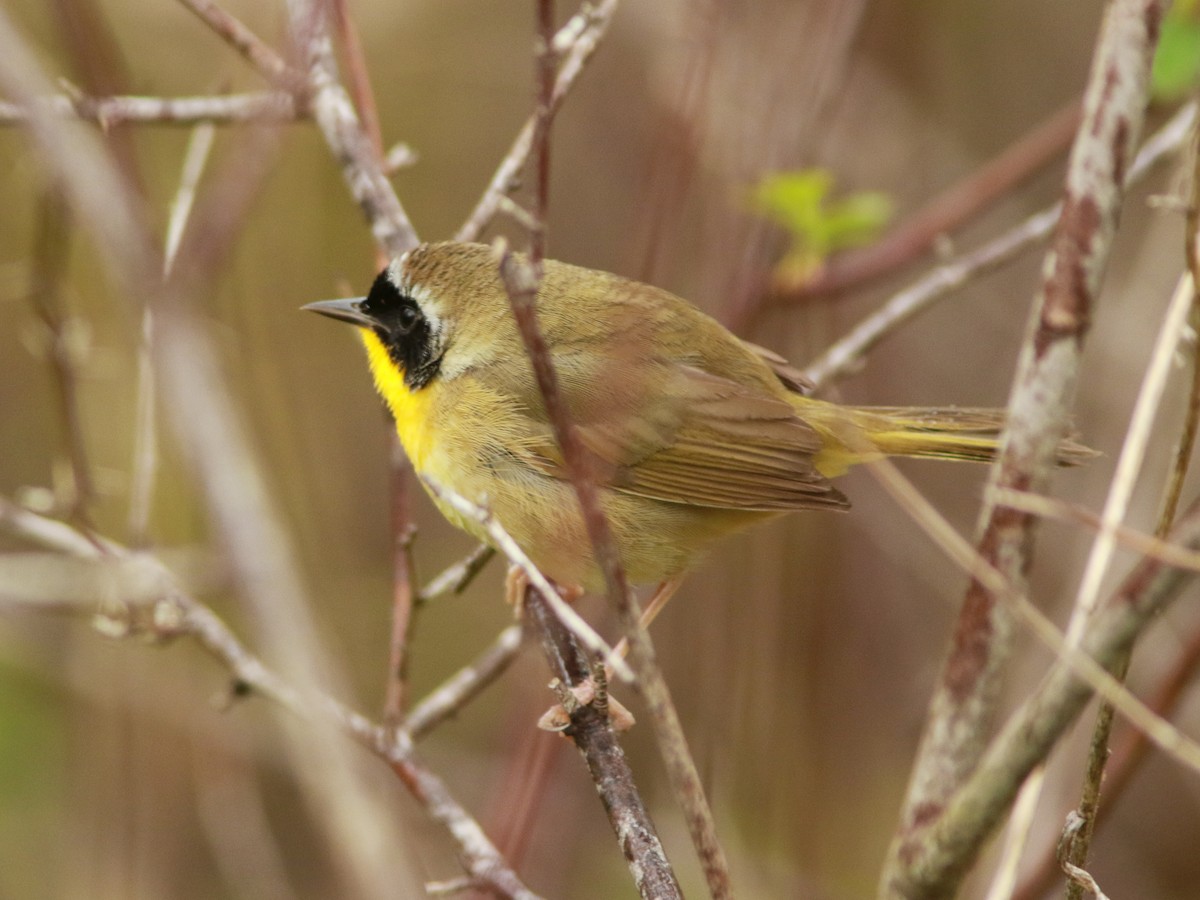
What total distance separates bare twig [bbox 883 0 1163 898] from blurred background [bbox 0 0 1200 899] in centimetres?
116

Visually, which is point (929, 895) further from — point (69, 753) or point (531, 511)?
point (69, 753)

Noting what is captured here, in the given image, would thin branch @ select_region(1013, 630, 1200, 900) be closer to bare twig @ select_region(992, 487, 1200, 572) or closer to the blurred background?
the blurred background

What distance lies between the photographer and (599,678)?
1.77 metres

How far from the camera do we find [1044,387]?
62.6 inches

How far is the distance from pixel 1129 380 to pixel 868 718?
1.77 meters

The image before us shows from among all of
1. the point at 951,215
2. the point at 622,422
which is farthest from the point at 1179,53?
the point at 622,422

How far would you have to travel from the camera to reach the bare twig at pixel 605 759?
73.7 inches

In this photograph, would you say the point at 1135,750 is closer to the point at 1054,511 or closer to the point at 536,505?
the point at 536,505

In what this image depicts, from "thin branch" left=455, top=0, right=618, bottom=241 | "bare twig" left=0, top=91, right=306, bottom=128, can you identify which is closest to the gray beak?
"thin branch" left=455, top=0, right=618, bottom=241

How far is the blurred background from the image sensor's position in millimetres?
3488

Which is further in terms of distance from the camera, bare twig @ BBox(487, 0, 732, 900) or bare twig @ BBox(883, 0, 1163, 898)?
Result: bare twig @ BBox(883, 0, 1163, 898)

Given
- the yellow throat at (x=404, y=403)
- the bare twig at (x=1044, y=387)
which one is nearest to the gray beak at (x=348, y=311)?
the yellow throat at (x=404, y=403)

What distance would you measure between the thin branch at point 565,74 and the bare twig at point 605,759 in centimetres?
94

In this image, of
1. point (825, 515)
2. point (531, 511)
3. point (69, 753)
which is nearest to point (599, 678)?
point (531, 511)
